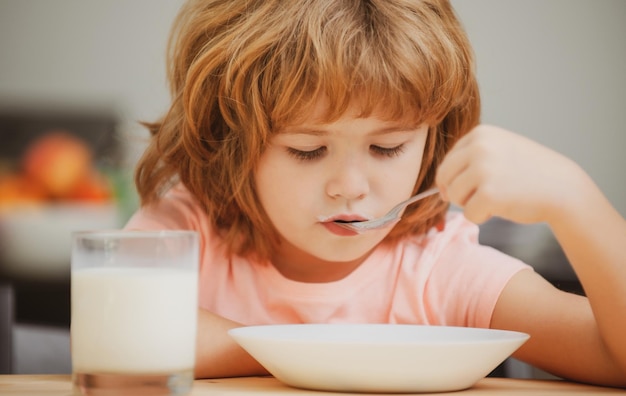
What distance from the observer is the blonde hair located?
43.6 inches

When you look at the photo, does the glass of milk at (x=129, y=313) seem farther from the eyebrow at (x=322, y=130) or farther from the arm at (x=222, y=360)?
the eyebrow at (x=322, y=130)

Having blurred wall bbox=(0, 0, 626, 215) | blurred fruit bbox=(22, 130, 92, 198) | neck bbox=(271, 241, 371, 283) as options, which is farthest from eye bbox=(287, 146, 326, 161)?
blurred fruit bbox=(22, 130, 92, 198)

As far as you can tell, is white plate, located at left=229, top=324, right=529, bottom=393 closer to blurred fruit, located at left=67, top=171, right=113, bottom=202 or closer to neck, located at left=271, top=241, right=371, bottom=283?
neck, located at left=271, top=241, right=371, bottom=283

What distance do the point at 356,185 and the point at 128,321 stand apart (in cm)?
42

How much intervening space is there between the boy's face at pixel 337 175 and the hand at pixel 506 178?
0.73ft

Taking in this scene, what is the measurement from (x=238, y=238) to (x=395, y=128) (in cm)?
36

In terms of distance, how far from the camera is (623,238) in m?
0.94

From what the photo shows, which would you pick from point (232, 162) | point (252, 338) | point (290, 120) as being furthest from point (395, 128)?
point (252, 338)

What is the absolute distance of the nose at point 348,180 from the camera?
1.09 metres

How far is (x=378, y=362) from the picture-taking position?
0.79 metres

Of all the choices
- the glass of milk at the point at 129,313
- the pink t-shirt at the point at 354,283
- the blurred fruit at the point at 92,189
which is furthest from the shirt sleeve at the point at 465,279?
the blurred fruit at the point at 92,189

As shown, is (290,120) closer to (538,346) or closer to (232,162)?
(232,162)

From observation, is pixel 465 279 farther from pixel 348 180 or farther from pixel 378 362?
pixel 378 362

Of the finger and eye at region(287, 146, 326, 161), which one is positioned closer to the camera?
the finger
